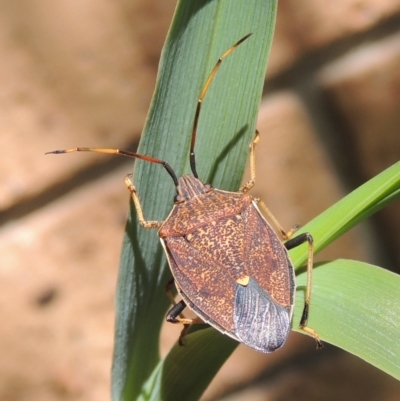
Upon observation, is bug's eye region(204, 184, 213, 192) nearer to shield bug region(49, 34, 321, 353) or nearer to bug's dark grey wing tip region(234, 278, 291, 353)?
shield bug region(49, 34, 321, 353)

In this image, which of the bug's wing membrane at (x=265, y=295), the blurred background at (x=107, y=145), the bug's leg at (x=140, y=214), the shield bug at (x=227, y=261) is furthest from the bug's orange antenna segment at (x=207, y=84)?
the blurred background at (x=107, y=145)

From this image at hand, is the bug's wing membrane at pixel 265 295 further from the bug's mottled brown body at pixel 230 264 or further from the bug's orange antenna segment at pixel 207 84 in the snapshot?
the bug's orange antenna segment at pixel 207 84

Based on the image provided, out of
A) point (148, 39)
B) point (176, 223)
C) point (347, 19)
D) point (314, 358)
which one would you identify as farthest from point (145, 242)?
point (314, 358)

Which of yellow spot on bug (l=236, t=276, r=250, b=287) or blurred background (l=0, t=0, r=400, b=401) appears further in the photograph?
blurred background (l=0, t=0, r=400, b=401)

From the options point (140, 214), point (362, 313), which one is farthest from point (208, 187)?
point (362, 313)

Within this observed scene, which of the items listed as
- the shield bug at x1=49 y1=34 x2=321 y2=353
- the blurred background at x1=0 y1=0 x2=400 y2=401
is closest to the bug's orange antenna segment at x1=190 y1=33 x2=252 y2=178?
the shield bug at x1=49 y1=34 x2=321 y2=353

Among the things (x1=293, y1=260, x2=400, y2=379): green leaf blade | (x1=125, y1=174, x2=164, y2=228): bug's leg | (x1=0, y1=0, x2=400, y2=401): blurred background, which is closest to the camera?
(x1=293, y1=260, x2=400, y2=379): green leaf blade

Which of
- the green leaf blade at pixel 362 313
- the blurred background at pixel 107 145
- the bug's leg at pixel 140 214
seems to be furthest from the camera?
the blurred background at pixel 107 145

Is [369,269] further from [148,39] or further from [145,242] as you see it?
[148,39]
